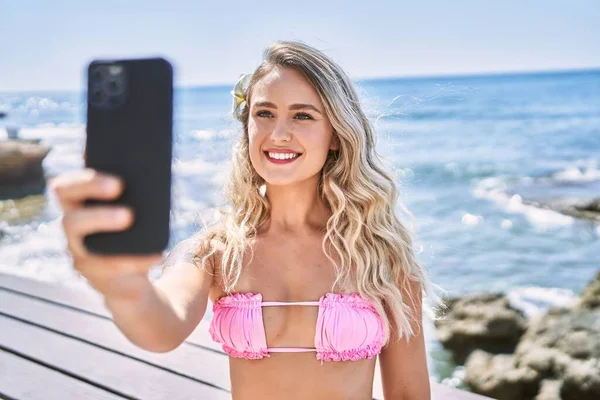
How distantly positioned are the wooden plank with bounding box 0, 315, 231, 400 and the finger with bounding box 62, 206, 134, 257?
1.71 m

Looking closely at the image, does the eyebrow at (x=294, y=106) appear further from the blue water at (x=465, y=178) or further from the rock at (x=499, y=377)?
the rock at (x=499, y=377)

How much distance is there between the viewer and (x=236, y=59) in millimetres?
32500

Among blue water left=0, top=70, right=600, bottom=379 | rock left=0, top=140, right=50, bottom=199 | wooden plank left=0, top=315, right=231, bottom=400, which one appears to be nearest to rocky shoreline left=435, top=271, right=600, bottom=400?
blue water left=0, top=70, right=600, bottom=379

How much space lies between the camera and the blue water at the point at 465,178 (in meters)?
3.84

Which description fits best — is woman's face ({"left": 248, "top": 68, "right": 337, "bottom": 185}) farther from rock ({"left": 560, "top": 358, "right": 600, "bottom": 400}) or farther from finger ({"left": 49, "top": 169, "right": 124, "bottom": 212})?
rock ({"left": 560, "top": 358, "right": 600, "bottom": 400})

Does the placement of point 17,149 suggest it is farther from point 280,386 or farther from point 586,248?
point 280,386

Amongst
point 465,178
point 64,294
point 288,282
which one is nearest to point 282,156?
point 288,282

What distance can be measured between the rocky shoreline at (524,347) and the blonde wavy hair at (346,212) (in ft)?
11.5

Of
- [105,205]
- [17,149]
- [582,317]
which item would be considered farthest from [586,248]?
[17,149]

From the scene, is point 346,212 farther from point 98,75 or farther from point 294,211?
point 98,75

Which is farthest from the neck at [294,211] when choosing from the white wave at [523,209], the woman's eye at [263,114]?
the white wave at [523,209]

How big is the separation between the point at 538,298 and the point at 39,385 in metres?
7.03

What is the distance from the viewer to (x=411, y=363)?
1979 millimetres

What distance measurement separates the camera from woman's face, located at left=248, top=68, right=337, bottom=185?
1852 mm
